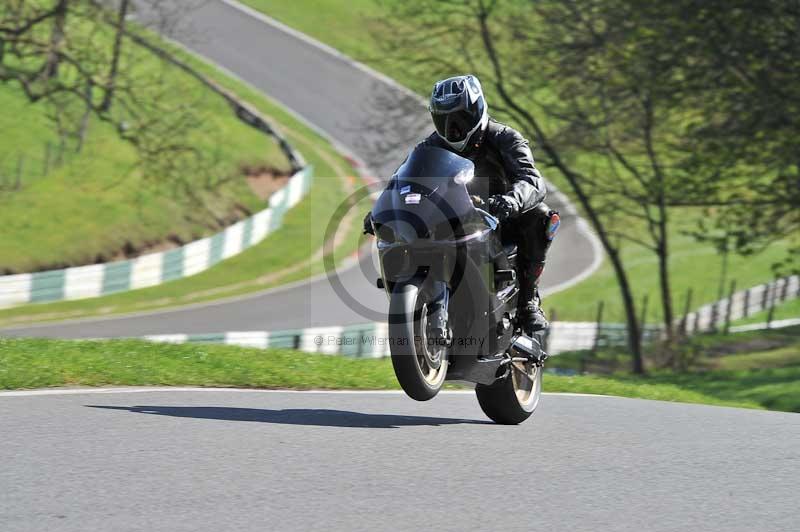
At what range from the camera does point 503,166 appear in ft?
25.7

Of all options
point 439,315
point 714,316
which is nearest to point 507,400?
point 439,315

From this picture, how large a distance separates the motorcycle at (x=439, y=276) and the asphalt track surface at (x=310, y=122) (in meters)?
1.17

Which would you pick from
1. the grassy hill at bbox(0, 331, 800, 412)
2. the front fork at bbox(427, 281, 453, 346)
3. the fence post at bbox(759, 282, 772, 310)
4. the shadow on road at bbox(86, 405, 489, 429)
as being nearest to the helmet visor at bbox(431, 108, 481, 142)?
the front fork at bbox(427, 281, 453, 346)

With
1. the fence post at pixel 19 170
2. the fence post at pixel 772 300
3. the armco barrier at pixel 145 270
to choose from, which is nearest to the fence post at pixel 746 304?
the fence post at pixel 772 300

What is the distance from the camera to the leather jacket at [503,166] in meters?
7.59

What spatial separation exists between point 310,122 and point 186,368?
47486 mm

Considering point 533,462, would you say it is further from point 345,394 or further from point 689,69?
point 689,69

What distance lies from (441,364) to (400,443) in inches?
33.7

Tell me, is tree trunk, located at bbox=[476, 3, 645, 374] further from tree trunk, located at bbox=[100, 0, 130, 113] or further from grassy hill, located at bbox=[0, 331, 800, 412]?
grassy hill, located at bbox=[0, 331, 800, 412]

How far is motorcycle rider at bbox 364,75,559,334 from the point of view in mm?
7375

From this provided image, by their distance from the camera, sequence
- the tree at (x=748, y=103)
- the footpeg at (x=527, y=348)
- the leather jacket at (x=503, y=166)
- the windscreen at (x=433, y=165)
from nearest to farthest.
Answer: the windscreen at (x=433, y=165), the leather jacket at (x=503, y=166), the footpeg at (x=527, y=348), the tree at (x=748, y=103)

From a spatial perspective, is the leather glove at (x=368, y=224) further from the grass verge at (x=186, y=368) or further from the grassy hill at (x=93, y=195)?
the grassy hill at (x=93, y=195)

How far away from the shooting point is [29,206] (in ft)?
120

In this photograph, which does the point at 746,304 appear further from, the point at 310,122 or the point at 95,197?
the point at 310,122
